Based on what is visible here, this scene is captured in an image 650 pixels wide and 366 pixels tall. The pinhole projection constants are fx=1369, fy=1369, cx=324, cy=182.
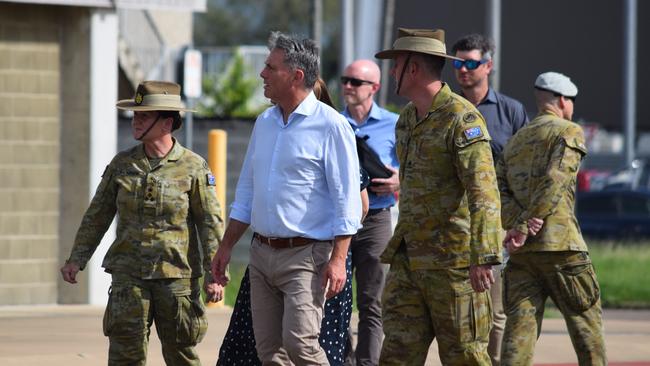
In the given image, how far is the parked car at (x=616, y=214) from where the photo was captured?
21.7 meters

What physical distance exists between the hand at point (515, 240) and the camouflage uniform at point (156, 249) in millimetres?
1576

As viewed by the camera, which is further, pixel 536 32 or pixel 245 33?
pixel 245 33

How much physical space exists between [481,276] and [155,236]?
1801 mm

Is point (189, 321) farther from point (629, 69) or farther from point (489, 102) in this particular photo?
point (629, 69)

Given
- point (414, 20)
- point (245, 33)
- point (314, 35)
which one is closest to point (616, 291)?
point (314, 35)

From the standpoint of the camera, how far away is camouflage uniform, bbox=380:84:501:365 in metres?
→ 6.11

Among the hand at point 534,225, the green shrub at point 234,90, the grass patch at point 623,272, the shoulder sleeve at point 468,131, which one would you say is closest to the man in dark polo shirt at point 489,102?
the hand at point 534,225

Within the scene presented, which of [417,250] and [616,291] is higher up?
[417,250]

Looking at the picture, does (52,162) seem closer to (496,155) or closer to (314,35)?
(496,155)

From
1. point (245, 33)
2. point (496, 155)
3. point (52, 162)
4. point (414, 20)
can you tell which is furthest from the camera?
point (245, 33)

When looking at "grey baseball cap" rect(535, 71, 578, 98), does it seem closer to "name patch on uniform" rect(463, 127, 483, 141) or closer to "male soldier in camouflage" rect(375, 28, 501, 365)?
"male soldier in camouflage" rect(375, 28, 501, 365)

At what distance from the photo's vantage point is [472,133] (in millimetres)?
6078

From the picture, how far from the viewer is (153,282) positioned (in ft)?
22.6

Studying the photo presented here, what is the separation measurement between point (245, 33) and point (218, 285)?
90.2m
